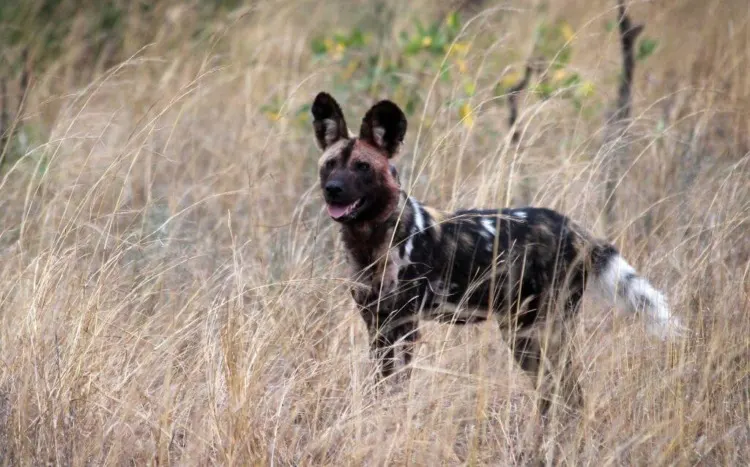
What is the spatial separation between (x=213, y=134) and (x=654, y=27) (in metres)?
3.11

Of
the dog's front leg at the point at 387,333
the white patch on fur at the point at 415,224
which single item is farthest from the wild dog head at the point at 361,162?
the dog's front leg at the point at 387,333

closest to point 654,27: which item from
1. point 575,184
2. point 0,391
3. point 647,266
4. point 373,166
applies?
point 575,184

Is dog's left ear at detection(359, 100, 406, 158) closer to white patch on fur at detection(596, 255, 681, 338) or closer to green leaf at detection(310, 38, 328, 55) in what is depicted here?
white patch on fur at detection(596, 255, 681, 338)

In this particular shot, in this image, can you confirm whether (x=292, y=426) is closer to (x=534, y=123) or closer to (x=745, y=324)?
(x=745, y=324)

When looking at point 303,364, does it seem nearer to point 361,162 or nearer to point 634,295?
point 361,162

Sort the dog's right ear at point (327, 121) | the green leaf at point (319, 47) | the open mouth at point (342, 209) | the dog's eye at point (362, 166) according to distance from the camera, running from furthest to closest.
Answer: the green leaf at point (319, 47) → the dog's right ear at point (327, 121) → the dog's eye at point (362, 166) → the open mouth at point (342, 209)

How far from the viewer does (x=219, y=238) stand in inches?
212

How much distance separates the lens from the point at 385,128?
156 inches

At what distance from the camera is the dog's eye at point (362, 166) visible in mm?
3875

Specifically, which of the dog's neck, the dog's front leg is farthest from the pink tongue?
the dog's front leg

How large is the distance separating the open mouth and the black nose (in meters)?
0.04

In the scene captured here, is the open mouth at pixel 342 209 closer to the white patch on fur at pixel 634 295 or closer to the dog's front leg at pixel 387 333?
the dog's front leg at pixel 387 333

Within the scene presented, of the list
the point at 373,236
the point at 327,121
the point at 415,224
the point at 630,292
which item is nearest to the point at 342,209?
the point at 373,236

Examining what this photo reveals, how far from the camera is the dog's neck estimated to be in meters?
3.90
